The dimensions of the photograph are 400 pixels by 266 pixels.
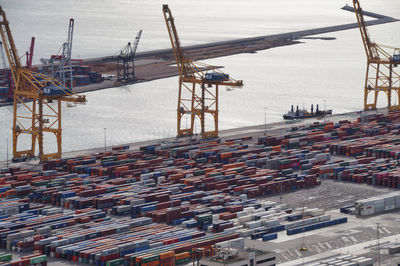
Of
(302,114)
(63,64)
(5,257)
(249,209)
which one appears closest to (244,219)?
(249,209)

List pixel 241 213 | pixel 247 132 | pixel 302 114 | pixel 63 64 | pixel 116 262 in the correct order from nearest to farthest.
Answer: pixel 116 262, pixel 241 213, pixel 247 132, pixel 302 114, pixel 63 64

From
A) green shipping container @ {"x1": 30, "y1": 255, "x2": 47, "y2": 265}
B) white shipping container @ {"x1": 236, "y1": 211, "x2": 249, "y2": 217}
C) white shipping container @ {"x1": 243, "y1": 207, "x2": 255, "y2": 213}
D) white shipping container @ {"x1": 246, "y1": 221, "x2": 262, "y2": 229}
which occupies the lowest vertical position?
green shipping container @ {"x1": 30, "y1": 255, "x2": 47, "y2": 265}

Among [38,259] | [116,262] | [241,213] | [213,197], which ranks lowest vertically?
[116,262]

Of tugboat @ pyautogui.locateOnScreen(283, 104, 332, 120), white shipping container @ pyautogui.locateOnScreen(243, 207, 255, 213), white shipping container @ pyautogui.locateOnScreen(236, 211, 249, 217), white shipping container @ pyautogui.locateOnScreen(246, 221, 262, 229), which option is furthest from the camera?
tugboat @ pyautogui.locateOnScreen(283, 104, 332, 120)

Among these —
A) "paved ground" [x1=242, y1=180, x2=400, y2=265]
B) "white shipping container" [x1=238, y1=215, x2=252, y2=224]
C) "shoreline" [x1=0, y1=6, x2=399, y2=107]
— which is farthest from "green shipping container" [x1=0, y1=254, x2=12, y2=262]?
"shoreline" [x1=0, y1=6, x2=399, y2=107]

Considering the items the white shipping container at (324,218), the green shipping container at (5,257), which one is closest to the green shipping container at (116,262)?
the green shipping container at (5,257)

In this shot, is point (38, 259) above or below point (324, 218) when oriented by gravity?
below

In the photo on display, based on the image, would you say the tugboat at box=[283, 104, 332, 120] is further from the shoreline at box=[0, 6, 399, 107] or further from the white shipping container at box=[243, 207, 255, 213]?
the white shipping container at box=[243, 207, 255, 213]

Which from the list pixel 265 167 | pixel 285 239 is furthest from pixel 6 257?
pixel 265 167

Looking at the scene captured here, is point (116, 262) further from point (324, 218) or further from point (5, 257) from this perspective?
point (324, 218)
